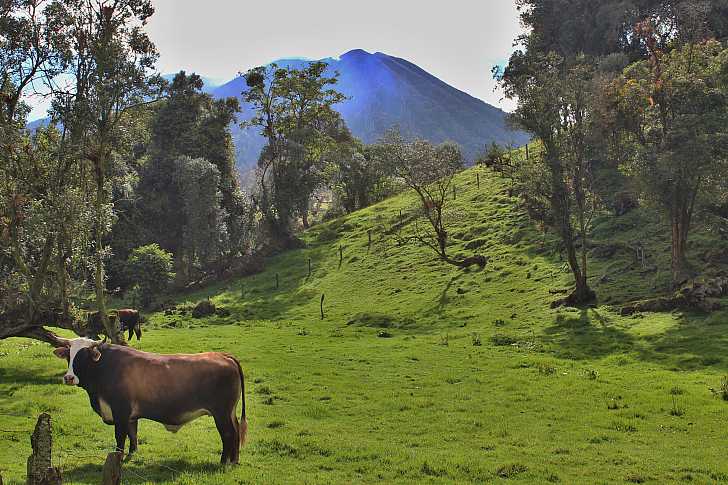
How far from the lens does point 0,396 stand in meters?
21.0

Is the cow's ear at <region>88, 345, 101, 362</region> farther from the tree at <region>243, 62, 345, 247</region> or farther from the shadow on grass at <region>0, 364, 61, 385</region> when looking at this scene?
the tree at <region>243, 62, 345, 247</region>

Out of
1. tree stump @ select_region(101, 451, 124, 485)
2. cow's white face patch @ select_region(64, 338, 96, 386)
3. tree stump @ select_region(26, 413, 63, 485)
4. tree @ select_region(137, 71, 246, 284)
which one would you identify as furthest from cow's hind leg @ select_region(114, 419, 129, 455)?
tree @ select_region(137, 71, 246, 284)

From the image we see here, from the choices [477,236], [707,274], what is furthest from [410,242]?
[707,274]

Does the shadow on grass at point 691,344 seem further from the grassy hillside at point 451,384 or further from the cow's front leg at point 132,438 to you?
the cow's front leg at point 132,438

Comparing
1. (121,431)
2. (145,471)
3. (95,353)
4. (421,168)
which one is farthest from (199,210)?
(145,471)

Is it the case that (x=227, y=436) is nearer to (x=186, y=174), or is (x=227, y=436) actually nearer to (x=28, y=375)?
(x=28, y=375)

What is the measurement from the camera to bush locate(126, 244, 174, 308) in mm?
61562

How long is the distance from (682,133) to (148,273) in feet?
163

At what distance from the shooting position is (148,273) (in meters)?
61.7

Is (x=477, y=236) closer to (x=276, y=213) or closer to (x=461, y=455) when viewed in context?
(x=276, y=213)

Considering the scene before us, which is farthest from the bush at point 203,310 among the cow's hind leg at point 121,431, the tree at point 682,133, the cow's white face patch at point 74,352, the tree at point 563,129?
the cow's hind leg at point 121,431

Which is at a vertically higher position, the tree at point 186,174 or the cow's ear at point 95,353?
the tree at point 186,174

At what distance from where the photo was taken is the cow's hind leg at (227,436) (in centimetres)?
1390

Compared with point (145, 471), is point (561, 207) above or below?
above
